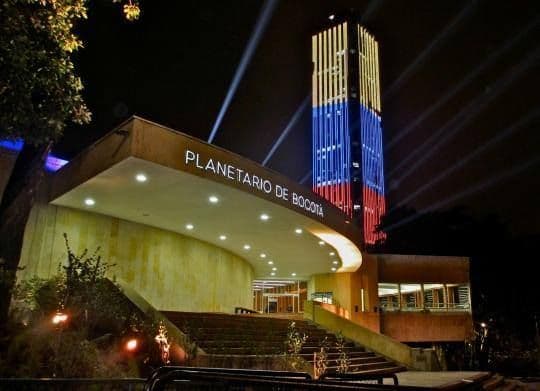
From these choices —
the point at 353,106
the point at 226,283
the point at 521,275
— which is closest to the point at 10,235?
the point at 226,283

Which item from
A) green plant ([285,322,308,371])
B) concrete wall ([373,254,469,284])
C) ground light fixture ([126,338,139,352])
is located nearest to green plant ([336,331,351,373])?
green plant ([285,322,308,371])

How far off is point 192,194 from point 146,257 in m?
6.23

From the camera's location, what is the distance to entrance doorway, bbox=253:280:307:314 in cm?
3869

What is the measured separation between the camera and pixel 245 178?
46.7ft

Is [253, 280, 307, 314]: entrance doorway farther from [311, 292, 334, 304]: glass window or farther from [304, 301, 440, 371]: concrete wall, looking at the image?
[304, 301, 440, 371]: concrete wall

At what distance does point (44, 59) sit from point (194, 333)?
9.75m

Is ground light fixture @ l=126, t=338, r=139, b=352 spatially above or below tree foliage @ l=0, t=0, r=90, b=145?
below

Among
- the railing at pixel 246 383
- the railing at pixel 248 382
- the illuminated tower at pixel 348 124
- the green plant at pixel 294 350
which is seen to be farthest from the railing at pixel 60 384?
the illuminated tower at pixel 348 124

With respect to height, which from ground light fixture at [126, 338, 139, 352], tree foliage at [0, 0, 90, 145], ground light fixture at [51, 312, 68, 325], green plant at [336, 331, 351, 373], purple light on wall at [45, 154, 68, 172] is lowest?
green plant at [336, 331, 351, 373]

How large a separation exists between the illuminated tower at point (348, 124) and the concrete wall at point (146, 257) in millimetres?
66369

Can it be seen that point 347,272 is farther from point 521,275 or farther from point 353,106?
point 353,106

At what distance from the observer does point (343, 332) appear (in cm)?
2109

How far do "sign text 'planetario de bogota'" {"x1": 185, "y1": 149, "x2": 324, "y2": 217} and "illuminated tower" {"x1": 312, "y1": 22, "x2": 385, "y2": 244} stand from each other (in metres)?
73.5

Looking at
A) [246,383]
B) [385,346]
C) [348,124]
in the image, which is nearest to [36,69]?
[246,383]
